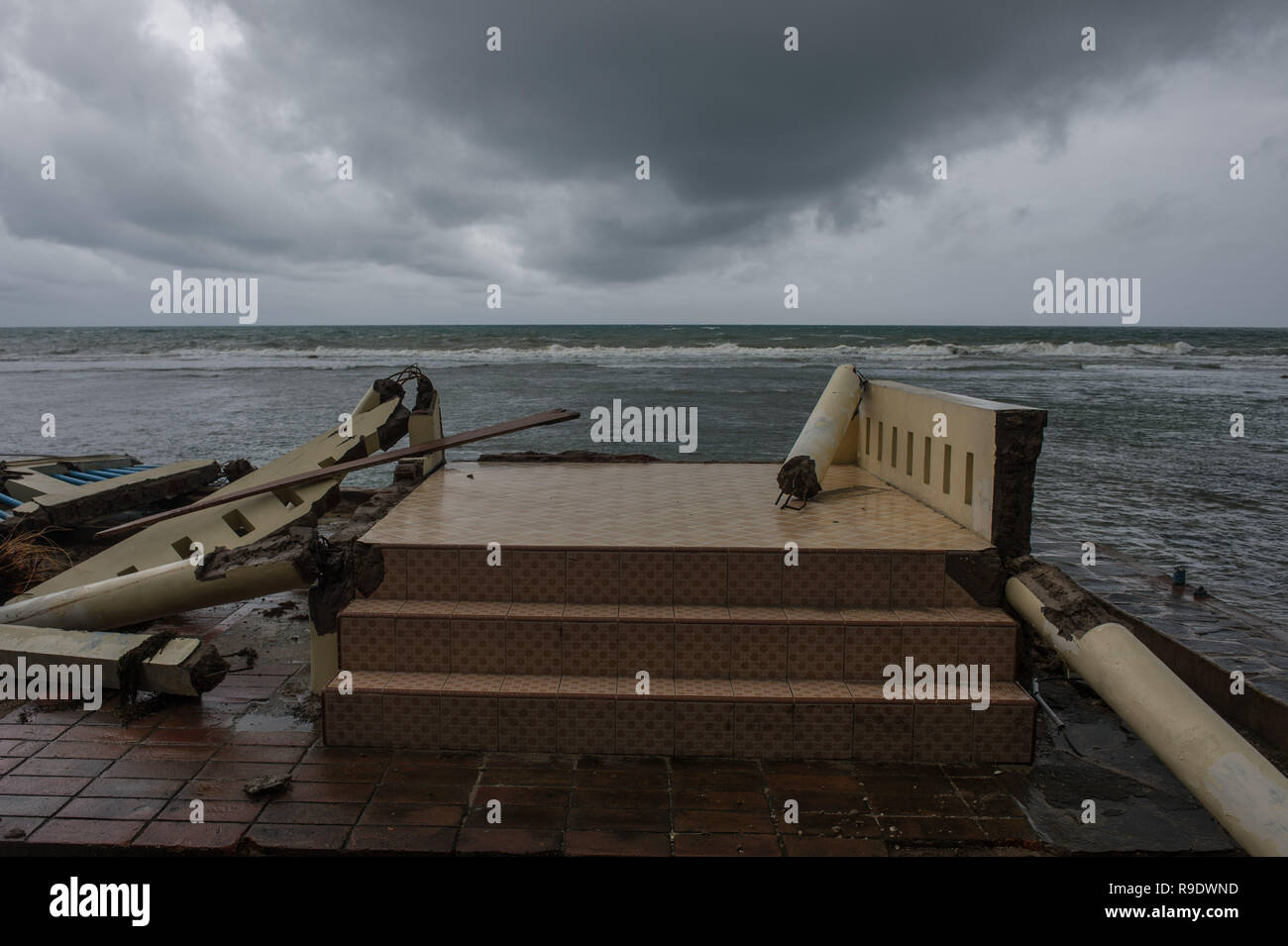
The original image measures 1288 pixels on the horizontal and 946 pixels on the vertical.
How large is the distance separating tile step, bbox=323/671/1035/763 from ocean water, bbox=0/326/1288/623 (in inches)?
149

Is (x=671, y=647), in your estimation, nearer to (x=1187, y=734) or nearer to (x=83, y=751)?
(x=1187, y=734)

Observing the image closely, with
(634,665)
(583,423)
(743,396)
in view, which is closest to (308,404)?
(583,423)

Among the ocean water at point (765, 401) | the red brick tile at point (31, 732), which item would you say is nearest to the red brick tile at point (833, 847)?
the red brick tile at point (31, 732)

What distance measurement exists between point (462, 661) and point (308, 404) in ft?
67.6

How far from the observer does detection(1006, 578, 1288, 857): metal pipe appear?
2920mm

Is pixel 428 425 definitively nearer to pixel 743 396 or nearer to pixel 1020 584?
pixel 1020 584

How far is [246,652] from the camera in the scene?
5250 millimetres

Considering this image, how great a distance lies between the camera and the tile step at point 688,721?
4051mm

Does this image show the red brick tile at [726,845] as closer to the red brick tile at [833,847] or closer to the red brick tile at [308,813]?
the red brick tile at [833,847]

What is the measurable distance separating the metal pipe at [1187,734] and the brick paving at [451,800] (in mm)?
625

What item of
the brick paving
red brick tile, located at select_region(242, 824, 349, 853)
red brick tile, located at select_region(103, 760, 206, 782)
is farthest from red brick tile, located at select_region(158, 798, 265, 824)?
red brick tile, located at select_region(103, 760, 206, 782)

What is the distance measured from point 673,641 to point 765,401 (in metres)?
19.8
